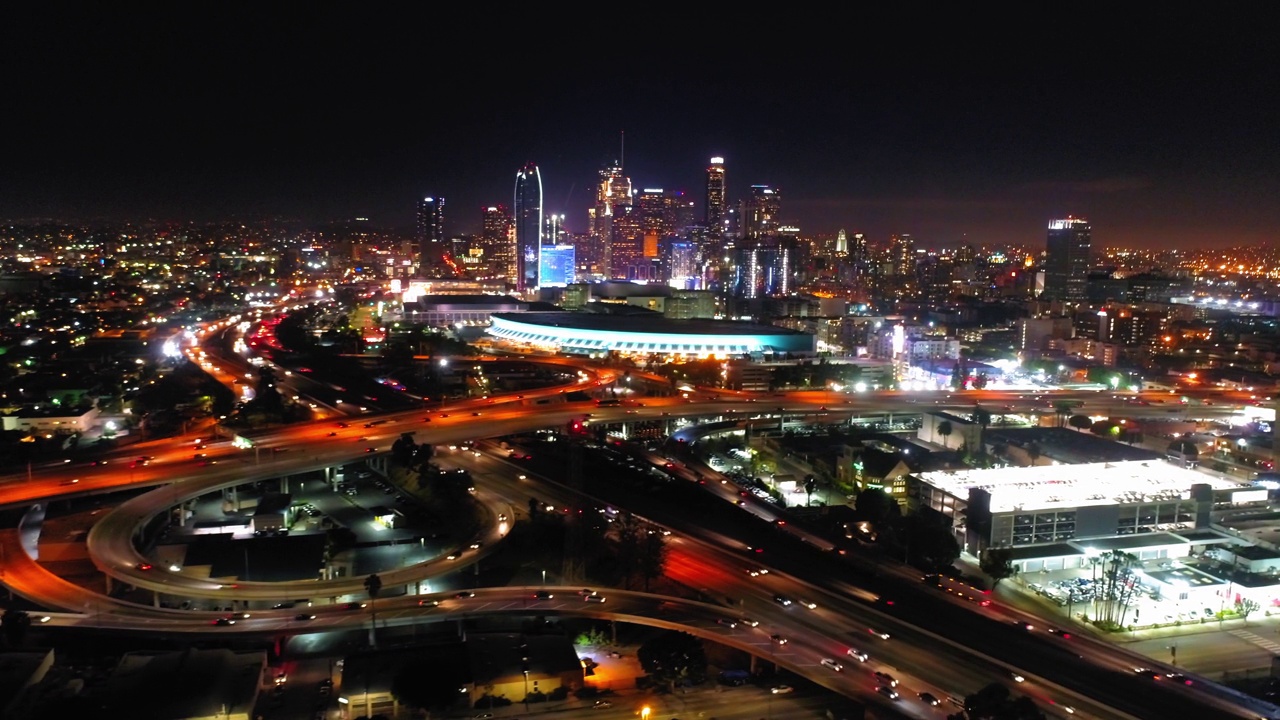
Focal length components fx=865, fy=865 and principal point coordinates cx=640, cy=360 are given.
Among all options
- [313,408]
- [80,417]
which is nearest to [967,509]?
[313,408]

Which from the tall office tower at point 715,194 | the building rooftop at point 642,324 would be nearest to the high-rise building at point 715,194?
the tall office tower at point 715,194

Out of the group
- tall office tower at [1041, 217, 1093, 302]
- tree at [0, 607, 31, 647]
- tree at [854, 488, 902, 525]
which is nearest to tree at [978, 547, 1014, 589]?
tree at [854, 488, 902, 525]

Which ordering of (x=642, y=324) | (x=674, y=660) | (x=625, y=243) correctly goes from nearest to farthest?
(x=674, y=660), (x=642, y=324), (x=625, y=243)

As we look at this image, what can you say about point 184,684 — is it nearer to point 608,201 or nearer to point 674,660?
point 674,660

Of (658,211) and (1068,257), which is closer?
(1068,257)

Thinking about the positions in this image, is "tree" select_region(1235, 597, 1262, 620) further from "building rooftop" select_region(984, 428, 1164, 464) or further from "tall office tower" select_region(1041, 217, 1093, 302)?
"tall office tower" select_region(1041, 217, 1093, 302)

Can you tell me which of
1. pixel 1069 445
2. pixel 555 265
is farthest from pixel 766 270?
pixel 1069 445
